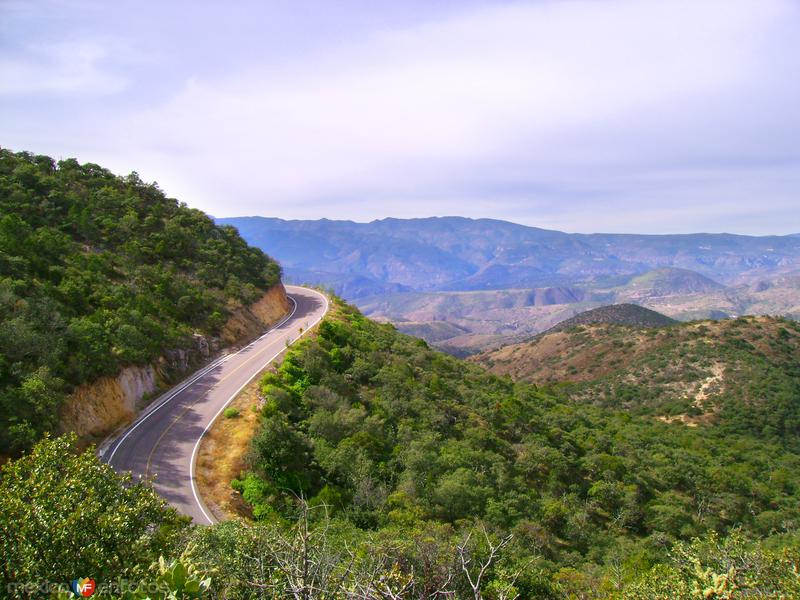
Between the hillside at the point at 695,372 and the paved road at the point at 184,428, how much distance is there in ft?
167

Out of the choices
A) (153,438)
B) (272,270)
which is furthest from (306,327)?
(153,438)

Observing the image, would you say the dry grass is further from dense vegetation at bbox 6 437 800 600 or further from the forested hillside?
dense vegetation at bbox 6 437 800 600

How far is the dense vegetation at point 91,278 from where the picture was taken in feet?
65.8

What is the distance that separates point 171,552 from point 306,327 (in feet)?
105

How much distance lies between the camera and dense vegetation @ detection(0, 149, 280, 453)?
20.1m

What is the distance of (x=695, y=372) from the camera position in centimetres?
6569

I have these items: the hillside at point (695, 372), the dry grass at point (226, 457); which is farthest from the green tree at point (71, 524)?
the hillside at point (695, 372)

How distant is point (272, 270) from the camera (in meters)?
49.2

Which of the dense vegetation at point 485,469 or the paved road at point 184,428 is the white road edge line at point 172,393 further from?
the dense vegetation at point 485,469

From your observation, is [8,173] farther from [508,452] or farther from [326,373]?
[508,452]

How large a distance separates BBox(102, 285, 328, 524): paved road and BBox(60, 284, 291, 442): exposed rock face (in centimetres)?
77

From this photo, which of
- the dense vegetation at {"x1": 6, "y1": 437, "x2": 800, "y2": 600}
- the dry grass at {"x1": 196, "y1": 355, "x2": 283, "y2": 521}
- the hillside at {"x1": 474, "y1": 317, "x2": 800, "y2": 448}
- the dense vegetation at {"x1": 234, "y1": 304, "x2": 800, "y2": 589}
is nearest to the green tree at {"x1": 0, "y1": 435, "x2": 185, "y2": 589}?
the dense vegetation at {"x1": 6, "y1": 437, "x2": 800, "y2": 600}

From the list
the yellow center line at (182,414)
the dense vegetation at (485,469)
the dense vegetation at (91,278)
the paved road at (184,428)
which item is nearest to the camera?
the paved road at (184,428)

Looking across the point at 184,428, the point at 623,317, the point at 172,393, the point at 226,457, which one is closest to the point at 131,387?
the point at 172,393
